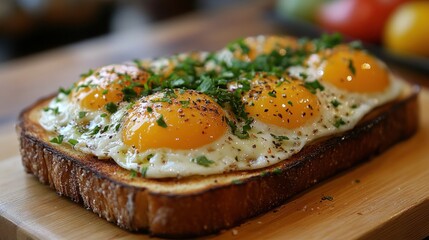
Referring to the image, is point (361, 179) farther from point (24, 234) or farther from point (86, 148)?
point (24, 234)

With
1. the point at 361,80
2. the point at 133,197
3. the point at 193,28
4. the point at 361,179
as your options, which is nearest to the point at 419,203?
the point at 361,179

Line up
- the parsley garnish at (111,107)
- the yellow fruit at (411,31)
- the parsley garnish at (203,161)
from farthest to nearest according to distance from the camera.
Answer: the yellow fruit at (411,31) → the parsley garnish at (111,107) → the parsley garnish at (203,161)

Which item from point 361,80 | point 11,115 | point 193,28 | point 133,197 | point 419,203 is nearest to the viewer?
point 133,197

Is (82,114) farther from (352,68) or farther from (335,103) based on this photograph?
(352,68)

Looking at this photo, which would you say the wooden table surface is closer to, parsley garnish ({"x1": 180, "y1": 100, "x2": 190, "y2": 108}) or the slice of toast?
the slice of toast

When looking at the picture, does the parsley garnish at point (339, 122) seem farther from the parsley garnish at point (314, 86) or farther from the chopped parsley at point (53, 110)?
the chopped parsley at point (53, 110)

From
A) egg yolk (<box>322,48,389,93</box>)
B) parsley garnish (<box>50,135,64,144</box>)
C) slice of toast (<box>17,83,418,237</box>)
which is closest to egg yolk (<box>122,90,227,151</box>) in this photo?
slice of toast (<box>17,83,418,237</box>)

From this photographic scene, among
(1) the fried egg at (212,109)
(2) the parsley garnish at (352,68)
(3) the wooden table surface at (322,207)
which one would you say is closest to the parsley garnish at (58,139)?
(1) the fried egg at (212,109)
